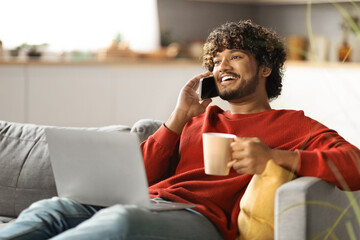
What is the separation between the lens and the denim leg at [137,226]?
5.21 feet

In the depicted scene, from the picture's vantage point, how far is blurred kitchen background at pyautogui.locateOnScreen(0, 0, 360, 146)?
4.56 meters

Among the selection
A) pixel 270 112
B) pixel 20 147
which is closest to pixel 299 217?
pixel 270 112

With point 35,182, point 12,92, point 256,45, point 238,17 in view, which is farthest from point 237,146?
point 238,17

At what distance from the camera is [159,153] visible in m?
2.24

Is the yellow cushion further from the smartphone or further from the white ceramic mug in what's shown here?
the smartphone

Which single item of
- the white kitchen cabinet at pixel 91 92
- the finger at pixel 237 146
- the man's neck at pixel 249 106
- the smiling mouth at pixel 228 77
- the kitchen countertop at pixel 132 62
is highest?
the smiling mouth at pixel 228 77

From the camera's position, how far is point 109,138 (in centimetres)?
175

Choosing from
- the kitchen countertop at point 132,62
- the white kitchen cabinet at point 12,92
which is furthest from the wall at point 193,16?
the white kitchen cabinet at point 12,92

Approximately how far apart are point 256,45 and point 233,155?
623mm

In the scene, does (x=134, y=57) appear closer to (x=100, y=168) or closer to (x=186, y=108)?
(x=186, y=108)

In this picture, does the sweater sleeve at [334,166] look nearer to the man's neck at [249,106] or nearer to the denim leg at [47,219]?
the man's neck at [249,106]

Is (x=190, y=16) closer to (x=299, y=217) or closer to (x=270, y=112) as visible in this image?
(x=270, y=112)

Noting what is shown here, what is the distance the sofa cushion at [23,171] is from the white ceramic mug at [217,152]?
880mm

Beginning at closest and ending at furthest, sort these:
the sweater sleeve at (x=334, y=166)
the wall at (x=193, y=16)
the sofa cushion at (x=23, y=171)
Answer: the sweater sleeve at (x=334, y=166) < the sofa cushion at (x=23, y=171) < the wall at (x=193, y=16)
